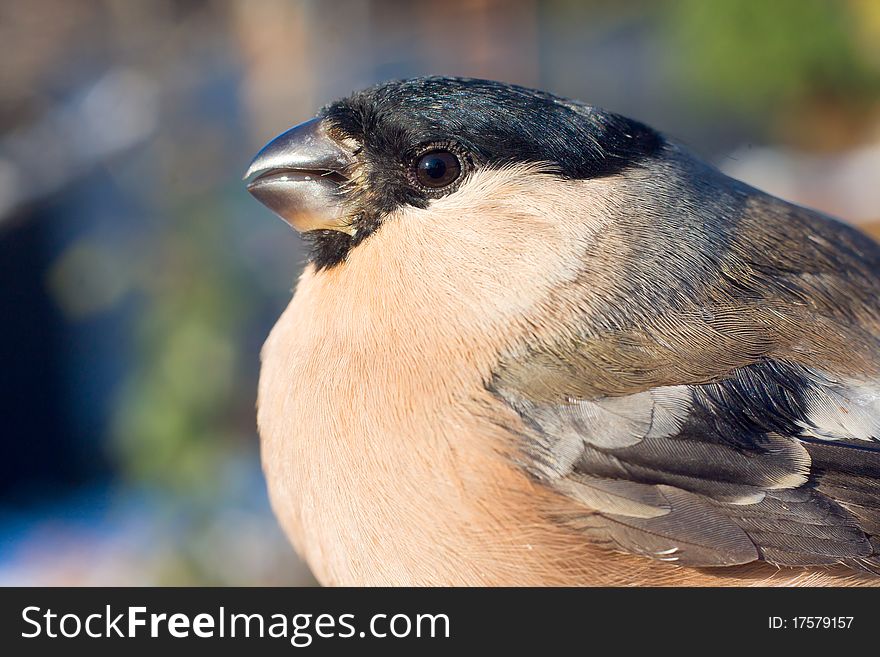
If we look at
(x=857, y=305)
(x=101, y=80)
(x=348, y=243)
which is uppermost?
(x=101, y=80)

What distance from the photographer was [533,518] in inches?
60.9

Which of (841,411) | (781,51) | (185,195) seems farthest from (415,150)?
(781,51)

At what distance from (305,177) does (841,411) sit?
1196 mm

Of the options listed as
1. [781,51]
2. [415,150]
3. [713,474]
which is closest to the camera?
[713,474]

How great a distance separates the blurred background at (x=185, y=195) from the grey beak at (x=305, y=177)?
2.10m

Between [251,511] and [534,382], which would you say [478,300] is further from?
[251,511]

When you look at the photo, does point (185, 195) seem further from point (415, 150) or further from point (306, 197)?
point (415, 150)

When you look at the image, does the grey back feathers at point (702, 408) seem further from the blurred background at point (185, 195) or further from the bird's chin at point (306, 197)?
the blurred background at point (185, 195)

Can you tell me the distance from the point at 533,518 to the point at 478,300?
17.4 inches

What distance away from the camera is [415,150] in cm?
174

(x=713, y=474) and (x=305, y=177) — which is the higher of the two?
(x=305, y=177)

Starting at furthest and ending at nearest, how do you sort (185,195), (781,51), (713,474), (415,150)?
1. (781,51)
2. (185,195)
3. (415,150)
4. (713,474)

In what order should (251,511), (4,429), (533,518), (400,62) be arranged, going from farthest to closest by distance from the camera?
(400,62) → (4,429) → (251,511) → (533,518)

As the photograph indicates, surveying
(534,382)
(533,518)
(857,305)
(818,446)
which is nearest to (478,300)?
(534,382)
